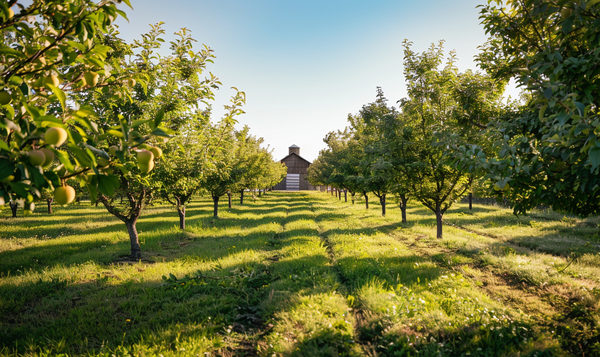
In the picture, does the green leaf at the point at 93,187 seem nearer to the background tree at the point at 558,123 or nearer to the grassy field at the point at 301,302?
the grassy field at the point at 301,302

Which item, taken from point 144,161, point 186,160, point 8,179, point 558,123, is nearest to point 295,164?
point 186,160

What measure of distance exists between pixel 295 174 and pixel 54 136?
6969 cm

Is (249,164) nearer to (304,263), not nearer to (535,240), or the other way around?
(304,263)

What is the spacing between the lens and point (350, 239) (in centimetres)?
982

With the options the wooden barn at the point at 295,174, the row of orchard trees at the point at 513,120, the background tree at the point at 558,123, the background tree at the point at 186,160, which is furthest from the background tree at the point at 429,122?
the wooden barn at the point at 295,174

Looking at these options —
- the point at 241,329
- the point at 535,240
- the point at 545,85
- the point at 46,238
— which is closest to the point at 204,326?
the point at 241,329

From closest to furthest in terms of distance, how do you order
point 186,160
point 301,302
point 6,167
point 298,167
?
1. point 6,167
2. point 301,302
3. point 186,160
4. point 298,167

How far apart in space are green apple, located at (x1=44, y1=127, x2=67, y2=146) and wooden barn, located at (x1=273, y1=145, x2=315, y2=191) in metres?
67.7

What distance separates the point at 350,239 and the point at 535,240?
769cm

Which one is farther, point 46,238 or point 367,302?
point 46,238

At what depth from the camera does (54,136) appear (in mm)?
1248

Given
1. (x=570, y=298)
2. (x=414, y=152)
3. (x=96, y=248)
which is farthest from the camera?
(x=414, y=152)

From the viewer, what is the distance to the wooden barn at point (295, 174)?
70000 millimetres

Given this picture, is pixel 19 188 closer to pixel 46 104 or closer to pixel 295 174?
pixel 46 104
